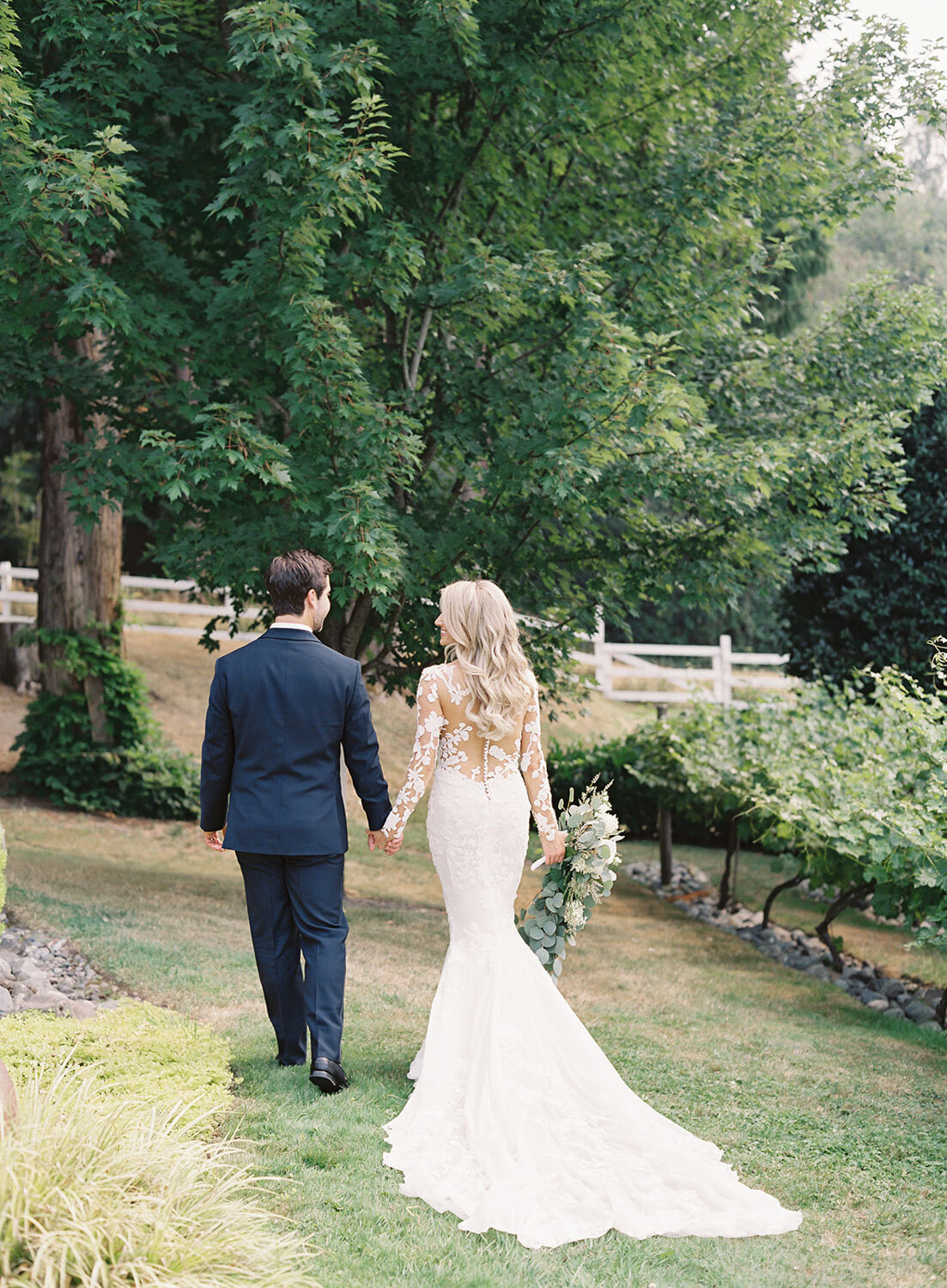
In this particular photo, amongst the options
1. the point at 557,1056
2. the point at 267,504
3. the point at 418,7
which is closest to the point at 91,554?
the point at 267,504

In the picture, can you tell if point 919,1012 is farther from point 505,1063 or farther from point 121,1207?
point 121,1207

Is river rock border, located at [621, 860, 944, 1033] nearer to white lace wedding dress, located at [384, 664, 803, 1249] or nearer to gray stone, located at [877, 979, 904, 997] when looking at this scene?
Answer: gray stone, located at [877, 979, 904, 997]

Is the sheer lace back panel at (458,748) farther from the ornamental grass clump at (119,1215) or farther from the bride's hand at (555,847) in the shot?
the ornamental grass clump at (119,1215)

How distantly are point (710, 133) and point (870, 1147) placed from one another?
6.84 meters

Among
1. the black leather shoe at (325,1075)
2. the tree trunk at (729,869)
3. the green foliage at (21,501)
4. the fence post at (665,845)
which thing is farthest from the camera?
the green foliage at (21,501)

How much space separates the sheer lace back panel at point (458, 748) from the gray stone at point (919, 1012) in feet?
12.6

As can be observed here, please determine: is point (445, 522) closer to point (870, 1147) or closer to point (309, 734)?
point (309, 734)

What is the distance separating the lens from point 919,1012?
714 centimetres

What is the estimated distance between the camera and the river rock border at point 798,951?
7297 mm

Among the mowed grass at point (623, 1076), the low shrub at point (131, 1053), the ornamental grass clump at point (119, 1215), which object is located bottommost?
the mowed grass at point (623, 1076)

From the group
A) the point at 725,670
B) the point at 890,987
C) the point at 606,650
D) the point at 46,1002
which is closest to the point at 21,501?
the point at 606,650

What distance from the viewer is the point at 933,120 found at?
8742mm

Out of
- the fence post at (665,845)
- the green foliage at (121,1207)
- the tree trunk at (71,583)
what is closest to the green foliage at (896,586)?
the fence post at (665,845)

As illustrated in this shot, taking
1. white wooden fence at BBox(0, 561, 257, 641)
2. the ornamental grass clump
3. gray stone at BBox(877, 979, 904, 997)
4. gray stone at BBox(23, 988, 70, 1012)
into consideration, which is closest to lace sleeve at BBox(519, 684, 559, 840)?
the ornamental grass clump
